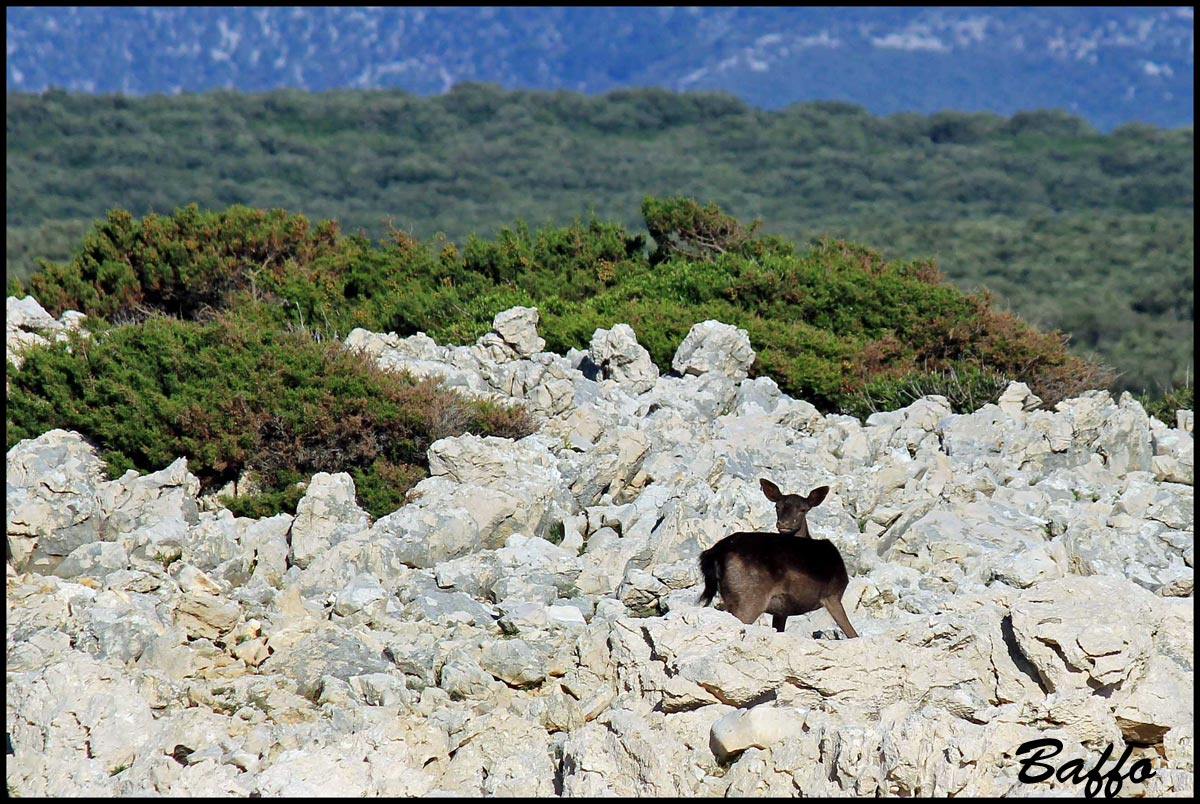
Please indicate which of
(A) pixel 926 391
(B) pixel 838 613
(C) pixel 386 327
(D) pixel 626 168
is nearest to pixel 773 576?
(B) pixel 838 613

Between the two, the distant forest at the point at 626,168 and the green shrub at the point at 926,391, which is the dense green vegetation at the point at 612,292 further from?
the distant forest at the point at 626,168

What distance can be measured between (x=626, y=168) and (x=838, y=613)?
74663 mm

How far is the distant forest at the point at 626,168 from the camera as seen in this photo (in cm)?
5312

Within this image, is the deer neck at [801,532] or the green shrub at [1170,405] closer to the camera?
the deer neck at [801,532]

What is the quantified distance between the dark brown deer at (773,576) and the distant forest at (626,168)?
39.4 metres

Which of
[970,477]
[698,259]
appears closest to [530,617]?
[970,477]

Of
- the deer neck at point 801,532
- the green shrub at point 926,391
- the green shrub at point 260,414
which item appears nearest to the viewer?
the deer neck at point 801,532

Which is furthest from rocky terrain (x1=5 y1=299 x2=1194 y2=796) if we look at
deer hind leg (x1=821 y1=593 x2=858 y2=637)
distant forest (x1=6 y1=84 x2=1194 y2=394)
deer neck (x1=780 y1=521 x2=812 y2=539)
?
distant forest (x1=6 y1=84 x2=1194 y2=394)

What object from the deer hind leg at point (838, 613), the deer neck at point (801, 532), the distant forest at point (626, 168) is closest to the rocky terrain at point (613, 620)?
the deer hind leg at point (838, 613)

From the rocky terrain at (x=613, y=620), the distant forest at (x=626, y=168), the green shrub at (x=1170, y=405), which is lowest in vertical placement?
the distant forest at (x=626, y=168)

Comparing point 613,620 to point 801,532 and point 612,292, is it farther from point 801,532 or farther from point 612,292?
point 612,292

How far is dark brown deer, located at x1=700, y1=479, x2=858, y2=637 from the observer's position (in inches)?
286

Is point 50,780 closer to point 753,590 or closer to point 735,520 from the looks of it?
point 753,590

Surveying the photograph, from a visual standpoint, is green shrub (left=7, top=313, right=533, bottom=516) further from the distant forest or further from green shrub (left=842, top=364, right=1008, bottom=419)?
the distant forest
